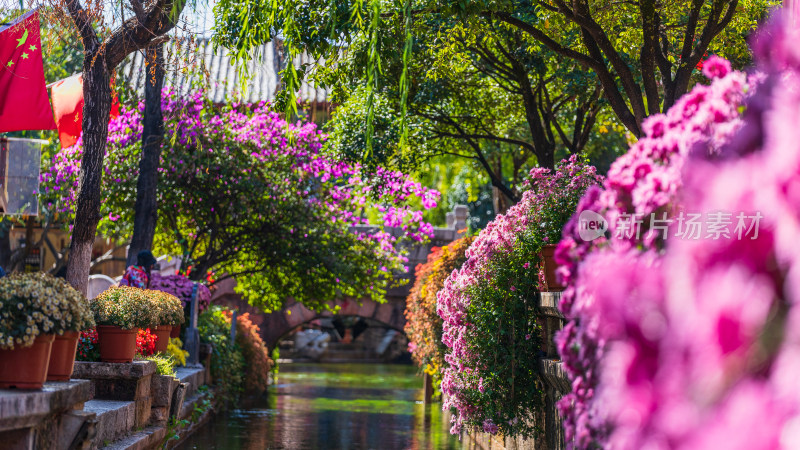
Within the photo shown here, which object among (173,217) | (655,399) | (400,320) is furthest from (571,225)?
(400,320)

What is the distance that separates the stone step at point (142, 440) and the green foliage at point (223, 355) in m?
5.25

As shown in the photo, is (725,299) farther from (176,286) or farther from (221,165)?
(221,165)

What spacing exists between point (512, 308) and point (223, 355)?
7894mm

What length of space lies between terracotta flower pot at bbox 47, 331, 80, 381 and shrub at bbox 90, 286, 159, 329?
6.88 feet

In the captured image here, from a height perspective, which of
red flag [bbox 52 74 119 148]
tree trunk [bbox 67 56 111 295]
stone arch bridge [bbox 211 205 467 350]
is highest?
red flag [bbox 52 74 119 148]

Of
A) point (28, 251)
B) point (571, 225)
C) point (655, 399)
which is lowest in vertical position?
point (655, 399)

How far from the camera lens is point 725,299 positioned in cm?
163

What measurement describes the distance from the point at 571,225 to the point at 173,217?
13.8 meters

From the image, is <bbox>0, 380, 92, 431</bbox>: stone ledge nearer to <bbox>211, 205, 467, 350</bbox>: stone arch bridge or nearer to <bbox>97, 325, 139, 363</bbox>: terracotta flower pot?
<bbox>97, 325, 139, 363</bbox>: terracotta flower pot

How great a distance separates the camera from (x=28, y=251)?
2072 cm

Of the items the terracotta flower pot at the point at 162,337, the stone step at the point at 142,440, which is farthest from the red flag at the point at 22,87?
the stone step at the point at 142,440

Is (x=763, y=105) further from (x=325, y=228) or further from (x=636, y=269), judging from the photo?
(x=325, y=228)

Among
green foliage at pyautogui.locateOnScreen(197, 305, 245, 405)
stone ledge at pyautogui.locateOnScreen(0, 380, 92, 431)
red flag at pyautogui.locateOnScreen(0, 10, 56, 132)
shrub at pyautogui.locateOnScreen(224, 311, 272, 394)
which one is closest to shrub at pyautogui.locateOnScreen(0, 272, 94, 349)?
stone ledge at pyautogui.locateOnScreen(0, 380, 92, 431)

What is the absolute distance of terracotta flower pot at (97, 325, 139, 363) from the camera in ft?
25.7
